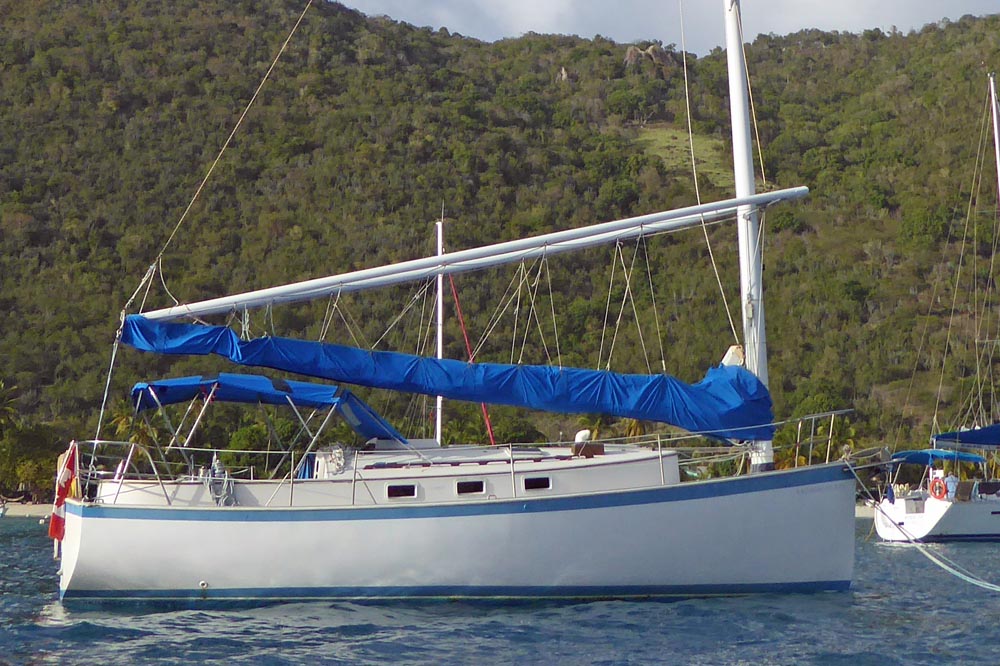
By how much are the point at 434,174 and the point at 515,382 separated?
2567 inches

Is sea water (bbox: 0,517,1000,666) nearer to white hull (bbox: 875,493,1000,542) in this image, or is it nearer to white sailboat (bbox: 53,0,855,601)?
white sailboat (bbox: 53,0,855,601)

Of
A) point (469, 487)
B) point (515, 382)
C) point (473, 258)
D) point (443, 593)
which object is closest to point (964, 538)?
point (515, 382)

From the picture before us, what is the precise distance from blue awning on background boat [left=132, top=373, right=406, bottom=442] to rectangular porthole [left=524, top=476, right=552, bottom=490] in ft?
9.07

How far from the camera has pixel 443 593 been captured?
16.2 meters

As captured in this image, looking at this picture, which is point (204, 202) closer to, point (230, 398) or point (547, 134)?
point (547, 134)

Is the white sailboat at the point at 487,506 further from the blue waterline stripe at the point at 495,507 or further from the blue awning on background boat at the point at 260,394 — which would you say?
the blue awning on background boat at the point at 260,394

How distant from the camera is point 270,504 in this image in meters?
16.6

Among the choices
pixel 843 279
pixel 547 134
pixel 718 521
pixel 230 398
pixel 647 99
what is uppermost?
pixel 647 99

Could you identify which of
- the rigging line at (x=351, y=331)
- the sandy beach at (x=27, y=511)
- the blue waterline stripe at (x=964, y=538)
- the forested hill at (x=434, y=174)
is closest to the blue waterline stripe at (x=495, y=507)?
the rigging line at (x=351, y=331)

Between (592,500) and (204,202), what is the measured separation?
2495 inches

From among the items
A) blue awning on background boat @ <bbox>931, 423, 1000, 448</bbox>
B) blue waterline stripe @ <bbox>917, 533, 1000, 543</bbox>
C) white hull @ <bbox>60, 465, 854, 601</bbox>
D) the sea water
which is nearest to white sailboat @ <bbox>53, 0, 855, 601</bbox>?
white hull @ <bbox>60, 465, 854, 601</bbox>

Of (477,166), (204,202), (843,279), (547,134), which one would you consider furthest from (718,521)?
(547,134)

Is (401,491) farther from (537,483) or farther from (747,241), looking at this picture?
(747,241)

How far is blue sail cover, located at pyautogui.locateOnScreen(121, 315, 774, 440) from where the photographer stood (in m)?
16.7
